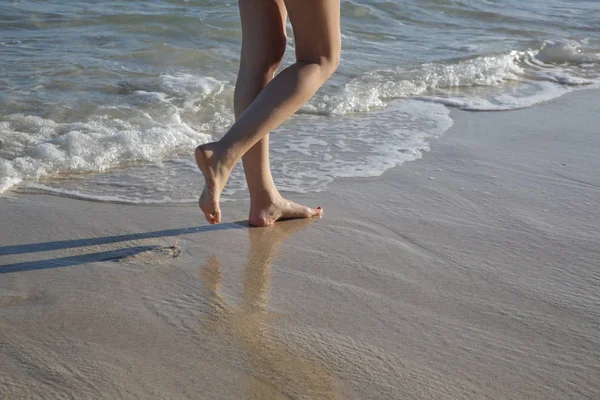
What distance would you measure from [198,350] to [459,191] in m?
1.62

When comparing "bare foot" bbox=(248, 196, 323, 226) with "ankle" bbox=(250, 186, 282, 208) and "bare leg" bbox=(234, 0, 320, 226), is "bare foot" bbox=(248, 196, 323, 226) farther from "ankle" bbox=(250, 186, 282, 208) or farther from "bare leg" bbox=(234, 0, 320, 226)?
"bare leg" bbox=(234, 0, 320, 226)

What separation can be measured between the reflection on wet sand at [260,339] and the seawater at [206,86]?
742mm

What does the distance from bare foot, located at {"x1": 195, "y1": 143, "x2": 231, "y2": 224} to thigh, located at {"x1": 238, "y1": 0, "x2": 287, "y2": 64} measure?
348mm

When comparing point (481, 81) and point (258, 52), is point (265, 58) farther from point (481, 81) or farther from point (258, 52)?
point (481, 81)

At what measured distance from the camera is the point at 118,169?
3.44 meters

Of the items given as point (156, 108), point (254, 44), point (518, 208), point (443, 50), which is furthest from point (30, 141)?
point (443, 50)

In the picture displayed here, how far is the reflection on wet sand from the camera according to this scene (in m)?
1.72

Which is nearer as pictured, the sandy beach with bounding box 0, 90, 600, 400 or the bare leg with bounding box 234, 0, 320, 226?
the sandy beach with bounding box 0, 90, 600, 400

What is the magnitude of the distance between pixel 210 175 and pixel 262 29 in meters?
0.47

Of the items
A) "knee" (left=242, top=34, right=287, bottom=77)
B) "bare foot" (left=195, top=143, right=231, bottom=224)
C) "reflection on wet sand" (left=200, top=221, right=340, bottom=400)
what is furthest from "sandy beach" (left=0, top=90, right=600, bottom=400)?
"knee" (left=242, top=34, right=287, bottom=77)

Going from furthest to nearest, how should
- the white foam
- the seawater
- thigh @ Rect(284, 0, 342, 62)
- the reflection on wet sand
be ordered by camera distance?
1. the white foam
2. the seawater
3. thigh @ Rect(284, 0, 342, 62)
4. the reflection on wet sand

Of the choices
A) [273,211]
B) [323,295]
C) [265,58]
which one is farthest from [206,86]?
[323,295]

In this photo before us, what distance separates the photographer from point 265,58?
2463 mm

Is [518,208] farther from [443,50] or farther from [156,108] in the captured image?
[443,50]
